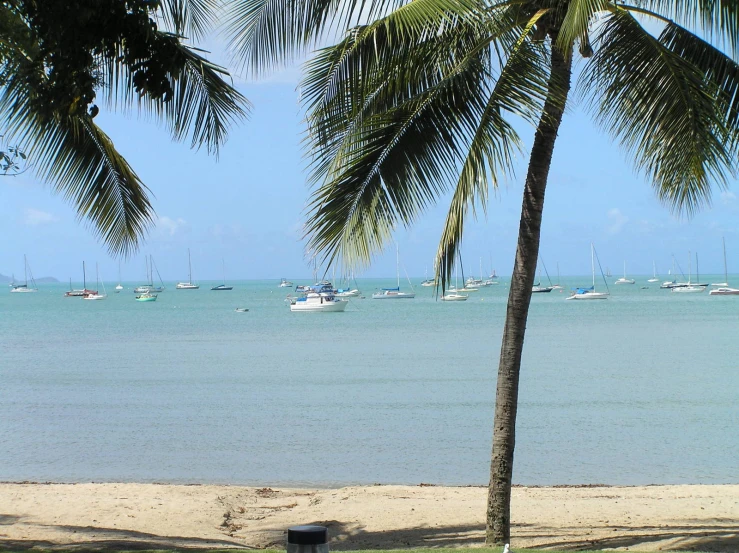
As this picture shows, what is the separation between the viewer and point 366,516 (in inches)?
432

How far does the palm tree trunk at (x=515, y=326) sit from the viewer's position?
8.17 metres

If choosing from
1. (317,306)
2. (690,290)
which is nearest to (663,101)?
(317,306)

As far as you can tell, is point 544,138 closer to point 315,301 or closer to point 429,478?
point 429,478

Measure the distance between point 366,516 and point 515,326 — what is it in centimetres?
398

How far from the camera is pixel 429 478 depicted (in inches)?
615

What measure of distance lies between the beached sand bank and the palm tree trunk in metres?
1.01

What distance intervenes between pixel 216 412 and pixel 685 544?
18.0m

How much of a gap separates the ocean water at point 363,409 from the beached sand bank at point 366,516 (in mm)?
2787

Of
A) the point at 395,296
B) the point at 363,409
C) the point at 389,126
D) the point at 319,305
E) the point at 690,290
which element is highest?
the point at 389,126

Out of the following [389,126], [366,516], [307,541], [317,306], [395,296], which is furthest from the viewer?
[395,296]

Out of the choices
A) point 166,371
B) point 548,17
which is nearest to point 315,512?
point 548,17

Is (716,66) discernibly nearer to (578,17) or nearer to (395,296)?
(578,17)

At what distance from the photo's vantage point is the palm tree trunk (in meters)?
8.17

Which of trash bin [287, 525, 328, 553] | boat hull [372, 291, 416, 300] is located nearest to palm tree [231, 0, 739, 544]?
trash bin [287, 525, 328, 553]
